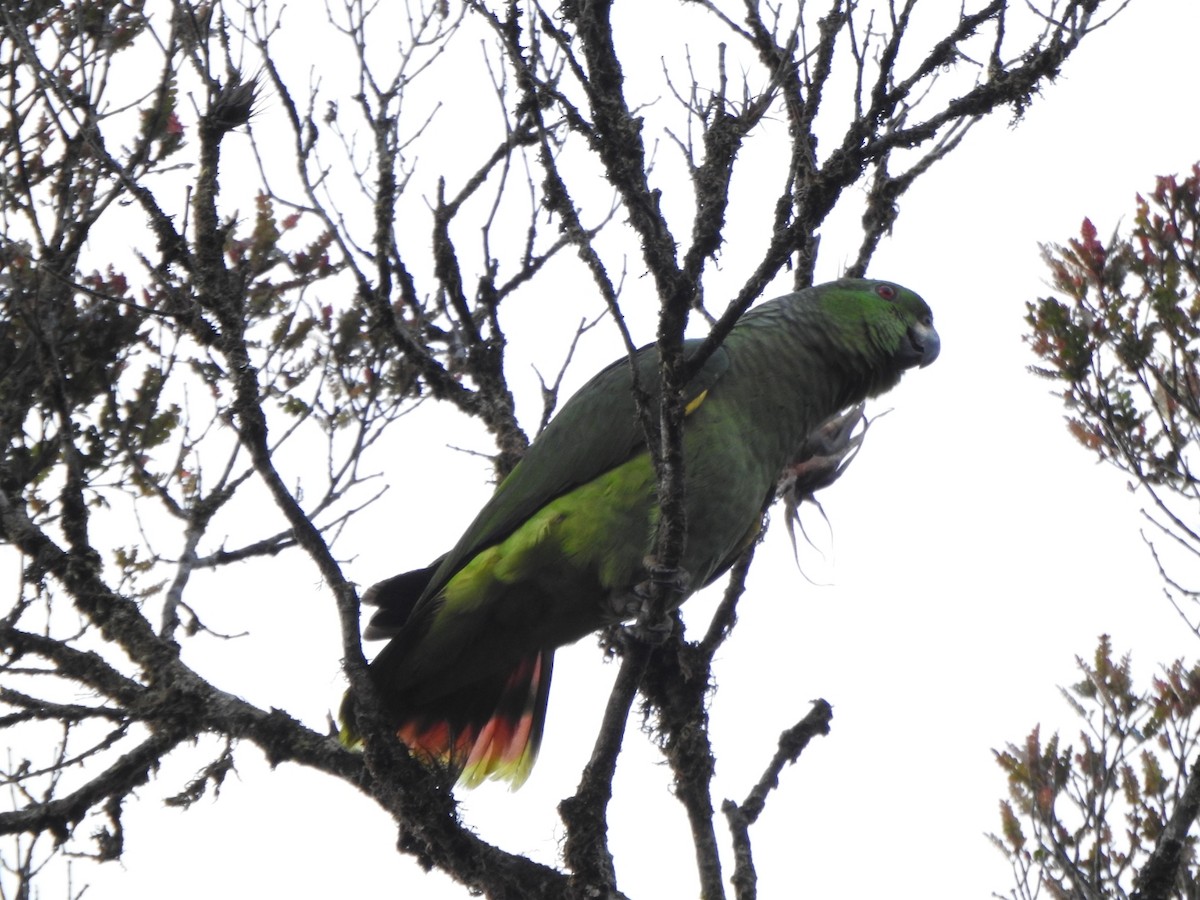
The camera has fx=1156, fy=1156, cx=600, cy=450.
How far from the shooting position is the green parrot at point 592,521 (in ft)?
13.9

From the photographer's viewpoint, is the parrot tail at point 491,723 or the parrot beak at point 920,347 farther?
the parrot beak at point 920,347

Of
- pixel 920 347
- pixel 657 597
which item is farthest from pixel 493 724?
pixel 920 347

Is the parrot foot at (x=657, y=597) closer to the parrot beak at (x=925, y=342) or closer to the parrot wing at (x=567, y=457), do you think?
the parrot wing at (x=567, y=457)

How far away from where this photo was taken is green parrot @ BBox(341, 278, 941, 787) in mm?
4246

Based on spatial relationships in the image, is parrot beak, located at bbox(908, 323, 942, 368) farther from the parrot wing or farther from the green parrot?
the parrot wing

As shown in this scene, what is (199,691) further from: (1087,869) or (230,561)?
(1087,869)

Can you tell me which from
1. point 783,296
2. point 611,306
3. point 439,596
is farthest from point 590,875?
point 783,296

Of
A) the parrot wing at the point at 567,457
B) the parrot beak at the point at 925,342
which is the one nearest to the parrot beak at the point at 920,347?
the parrot beak at the point at 925,342

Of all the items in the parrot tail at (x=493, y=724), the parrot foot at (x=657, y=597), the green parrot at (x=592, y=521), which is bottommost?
the parrot foot at (x=657, y=597)

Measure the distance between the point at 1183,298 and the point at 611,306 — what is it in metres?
3.31

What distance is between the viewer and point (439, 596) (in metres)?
4.31

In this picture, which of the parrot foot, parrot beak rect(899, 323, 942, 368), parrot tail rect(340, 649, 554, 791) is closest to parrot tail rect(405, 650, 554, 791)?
parrot tail rect(340, 649, 554, 791)

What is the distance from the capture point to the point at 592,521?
4281mm

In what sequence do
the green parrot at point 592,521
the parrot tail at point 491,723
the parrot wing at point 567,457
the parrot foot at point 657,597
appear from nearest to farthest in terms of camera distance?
the parrot foot at point 657,597, the green parrot at point 592,521, the parrot wing at point 567,457, the parrot tail at point 491,723
